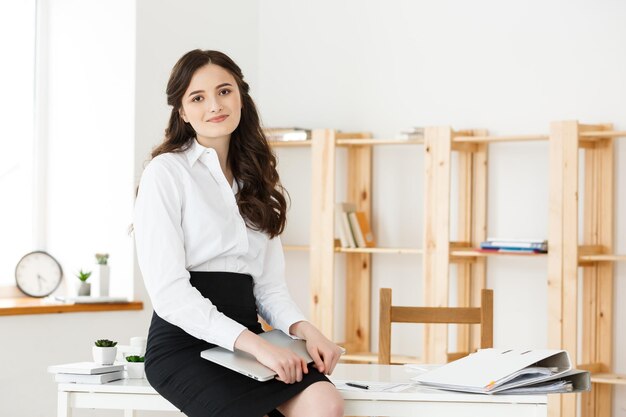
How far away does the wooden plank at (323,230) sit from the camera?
4.51 m

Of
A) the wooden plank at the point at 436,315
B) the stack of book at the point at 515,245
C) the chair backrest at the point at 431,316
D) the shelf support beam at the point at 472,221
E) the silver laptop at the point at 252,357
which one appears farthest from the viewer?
the shelf support beam at the point at 472,221

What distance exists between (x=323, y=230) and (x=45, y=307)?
140cm

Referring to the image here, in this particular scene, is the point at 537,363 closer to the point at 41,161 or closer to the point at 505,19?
the point at 505,19

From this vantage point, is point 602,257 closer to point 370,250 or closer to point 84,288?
point 370,250

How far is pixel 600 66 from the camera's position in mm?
4234

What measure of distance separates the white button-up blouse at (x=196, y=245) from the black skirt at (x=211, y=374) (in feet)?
0.14

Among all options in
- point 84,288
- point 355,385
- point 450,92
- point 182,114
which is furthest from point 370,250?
point 355,385

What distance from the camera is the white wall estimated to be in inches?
169

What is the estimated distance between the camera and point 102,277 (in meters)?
4.19

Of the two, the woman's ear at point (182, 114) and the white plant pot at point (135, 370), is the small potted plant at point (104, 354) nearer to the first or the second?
the white plant pot at point (135, 370)

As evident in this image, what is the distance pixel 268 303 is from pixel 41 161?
2564mm

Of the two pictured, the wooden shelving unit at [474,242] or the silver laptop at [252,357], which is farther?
the wooden shelving unit at [474,242]

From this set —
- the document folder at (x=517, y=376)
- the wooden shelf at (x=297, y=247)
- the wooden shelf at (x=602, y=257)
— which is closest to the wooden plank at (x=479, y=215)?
the wooden shelf at (x=602, y=257)

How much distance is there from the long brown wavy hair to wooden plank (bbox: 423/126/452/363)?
6.43ft
